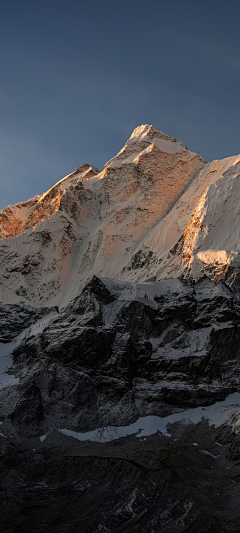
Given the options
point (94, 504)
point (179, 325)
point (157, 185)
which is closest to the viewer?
point (94, 504)

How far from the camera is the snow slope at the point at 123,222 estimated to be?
11662 cm

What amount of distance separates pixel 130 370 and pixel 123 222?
216 feet

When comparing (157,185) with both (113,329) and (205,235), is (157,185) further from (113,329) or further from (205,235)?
(113,329)

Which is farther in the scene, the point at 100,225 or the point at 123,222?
the point at 100,225

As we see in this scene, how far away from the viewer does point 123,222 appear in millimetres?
140500

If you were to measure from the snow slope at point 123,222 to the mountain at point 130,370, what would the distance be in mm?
477

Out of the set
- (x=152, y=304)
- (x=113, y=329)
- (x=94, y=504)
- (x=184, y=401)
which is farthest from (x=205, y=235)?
(x=94, y=504)

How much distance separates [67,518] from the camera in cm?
4894

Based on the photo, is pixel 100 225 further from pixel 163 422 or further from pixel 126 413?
pixel 163 422

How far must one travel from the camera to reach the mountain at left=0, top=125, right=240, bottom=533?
169 feet

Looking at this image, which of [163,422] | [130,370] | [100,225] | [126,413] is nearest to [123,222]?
[100,225]

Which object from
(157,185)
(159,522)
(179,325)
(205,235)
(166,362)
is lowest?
(159,522)

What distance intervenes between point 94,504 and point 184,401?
2883 centimetres

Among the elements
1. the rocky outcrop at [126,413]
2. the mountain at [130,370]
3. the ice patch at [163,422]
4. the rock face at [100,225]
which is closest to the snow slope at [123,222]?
the rock face at [100,225]
